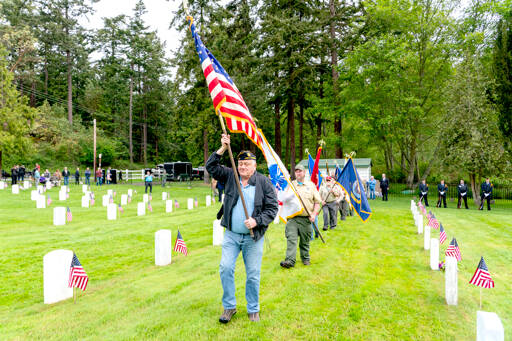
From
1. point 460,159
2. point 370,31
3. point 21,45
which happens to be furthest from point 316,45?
point 21,45

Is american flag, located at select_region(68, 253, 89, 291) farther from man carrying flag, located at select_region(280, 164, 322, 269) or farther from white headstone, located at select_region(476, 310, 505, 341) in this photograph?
white headstone, located at select_region(476, 310, 505, 341)

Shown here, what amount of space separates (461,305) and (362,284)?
5.11ft

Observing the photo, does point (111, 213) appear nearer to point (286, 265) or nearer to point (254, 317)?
point (286, 265)

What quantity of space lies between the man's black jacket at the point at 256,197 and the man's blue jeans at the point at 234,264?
0.16 m

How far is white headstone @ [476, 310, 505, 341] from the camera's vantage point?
3.27m

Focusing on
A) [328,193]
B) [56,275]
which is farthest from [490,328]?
[328,193]

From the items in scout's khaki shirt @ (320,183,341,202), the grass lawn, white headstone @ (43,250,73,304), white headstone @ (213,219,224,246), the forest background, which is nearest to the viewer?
the grass lawn

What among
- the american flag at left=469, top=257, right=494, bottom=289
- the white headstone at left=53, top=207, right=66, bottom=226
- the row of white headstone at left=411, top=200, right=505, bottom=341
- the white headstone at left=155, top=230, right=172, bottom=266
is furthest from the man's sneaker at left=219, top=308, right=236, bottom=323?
the white headstone at left=53, top=207, right=66, bottom=226

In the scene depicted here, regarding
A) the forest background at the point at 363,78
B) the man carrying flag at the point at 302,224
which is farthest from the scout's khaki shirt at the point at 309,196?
the forest background at the point at 363,78

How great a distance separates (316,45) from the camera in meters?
28.4

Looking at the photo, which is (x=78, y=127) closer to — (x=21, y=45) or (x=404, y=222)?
(x=21, y=45)

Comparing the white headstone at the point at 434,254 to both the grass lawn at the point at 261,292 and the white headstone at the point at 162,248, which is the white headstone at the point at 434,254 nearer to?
the grass lawn at the point at 261,292

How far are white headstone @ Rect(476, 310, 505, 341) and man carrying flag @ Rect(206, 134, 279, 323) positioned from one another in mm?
2491

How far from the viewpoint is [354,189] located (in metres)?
13.0
